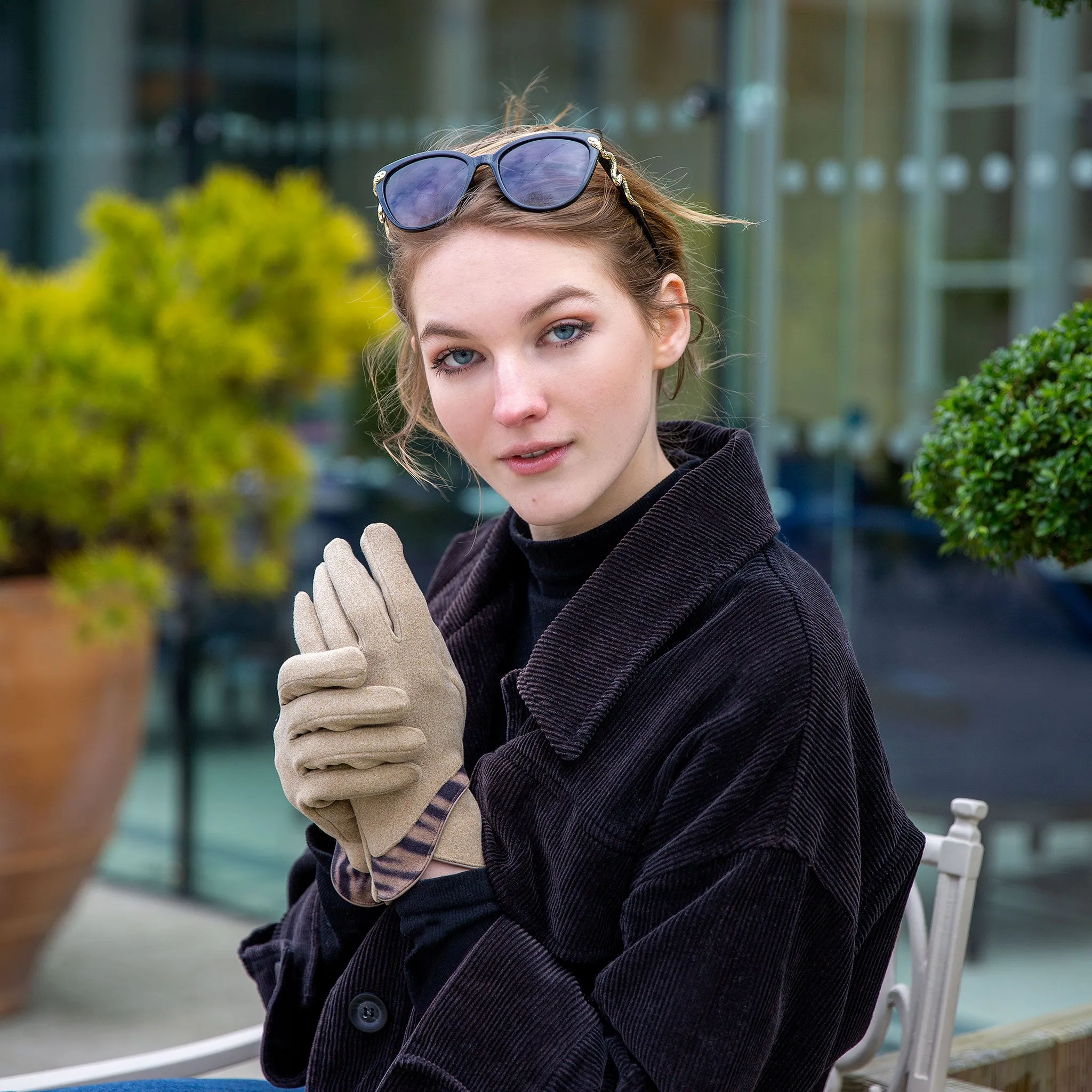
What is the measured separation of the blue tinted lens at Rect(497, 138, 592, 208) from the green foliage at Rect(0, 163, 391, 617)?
1601mm

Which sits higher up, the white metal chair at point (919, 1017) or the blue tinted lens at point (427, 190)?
the blue tinted lens at point (427, 190)

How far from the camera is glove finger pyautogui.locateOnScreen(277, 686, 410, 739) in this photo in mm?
1228

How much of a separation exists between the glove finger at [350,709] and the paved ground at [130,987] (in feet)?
7.14

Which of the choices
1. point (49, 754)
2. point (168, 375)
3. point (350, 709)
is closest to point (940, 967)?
point (350, 709)

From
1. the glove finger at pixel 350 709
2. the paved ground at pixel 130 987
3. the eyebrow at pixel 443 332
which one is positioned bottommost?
the paved ground at pixel 130 987

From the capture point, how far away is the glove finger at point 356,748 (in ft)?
4.05

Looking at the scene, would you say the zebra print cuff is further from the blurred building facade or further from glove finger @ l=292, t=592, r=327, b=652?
the blurred building facade

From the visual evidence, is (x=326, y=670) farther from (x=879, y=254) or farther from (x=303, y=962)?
(x=879, y=254)

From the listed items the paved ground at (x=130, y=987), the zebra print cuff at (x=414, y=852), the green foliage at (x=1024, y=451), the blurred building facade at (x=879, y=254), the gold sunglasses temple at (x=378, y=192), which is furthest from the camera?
the paved ground at (x=130, y=987)

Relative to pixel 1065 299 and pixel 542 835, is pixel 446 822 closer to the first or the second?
pixel 542 835

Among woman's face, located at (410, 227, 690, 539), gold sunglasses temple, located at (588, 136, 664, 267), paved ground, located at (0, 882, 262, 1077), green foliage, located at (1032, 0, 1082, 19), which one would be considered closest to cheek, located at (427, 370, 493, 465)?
woman's face, located at (410, 227, 690, 539)

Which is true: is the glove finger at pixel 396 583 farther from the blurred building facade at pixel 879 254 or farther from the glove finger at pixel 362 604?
the blurred building facade at pixel 879 254

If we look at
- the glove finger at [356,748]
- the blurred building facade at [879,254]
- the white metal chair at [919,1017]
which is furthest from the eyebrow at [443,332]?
the blurred building facade at [879,254]

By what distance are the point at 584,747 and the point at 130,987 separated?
107 inches
